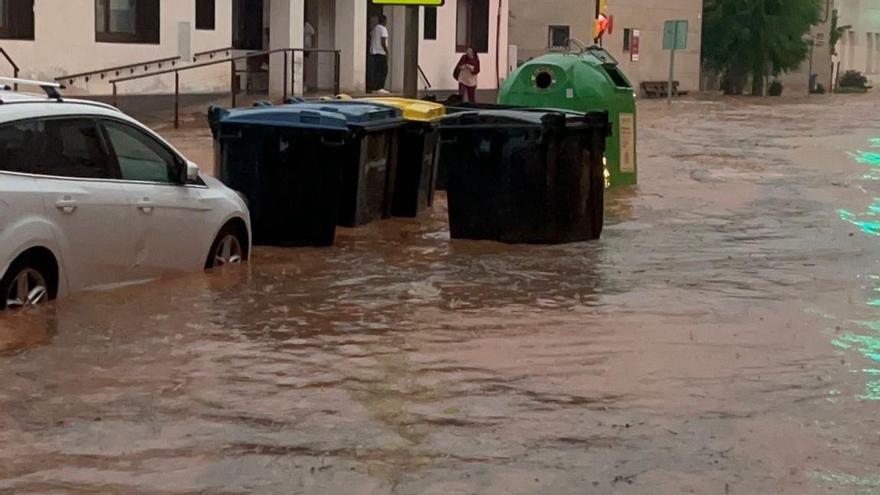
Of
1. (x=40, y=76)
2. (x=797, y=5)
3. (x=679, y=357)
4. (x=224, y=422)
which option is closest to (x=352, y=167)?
(x=679, y=357)

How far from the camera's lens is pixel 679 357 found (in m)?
8.45

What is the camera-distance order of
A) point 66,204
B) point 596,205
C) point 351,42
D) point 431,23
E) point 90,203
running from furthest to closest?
1. point 431,23
2. point 351,42
3. point 596,205
4. point 90,203
5. point 66,204

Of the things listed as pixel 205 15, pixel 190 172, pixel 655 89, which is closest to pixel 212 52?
pixel 205 15

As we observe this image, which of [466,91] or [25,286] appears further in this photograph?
[466,91]

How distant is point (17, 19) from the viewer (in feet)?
82.1

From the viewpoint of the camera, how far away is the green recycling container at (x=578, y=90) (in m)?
17.7

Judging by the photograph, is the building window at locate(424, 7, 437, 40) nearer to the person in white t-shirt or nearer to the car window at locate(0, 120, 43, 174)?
the person in white t-shirt

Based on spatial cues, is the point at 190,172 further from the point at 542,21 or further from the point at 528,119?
the point at 542,21

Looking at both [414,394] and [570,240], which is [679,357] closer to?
[414,394]

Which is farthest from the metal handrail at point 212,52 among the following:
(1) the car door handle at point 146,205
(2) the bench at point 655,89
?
(2) the bench at point 655,89

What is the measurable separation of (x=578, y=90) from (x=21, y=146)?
32.1ft

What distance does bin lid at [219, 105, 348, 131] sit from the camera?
12695 mm

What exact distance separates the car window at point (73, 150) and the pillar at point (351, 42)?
24.6 metres

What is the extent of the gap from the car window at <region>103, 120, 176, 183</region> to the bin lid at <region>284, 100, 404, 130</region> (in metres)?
2.71
